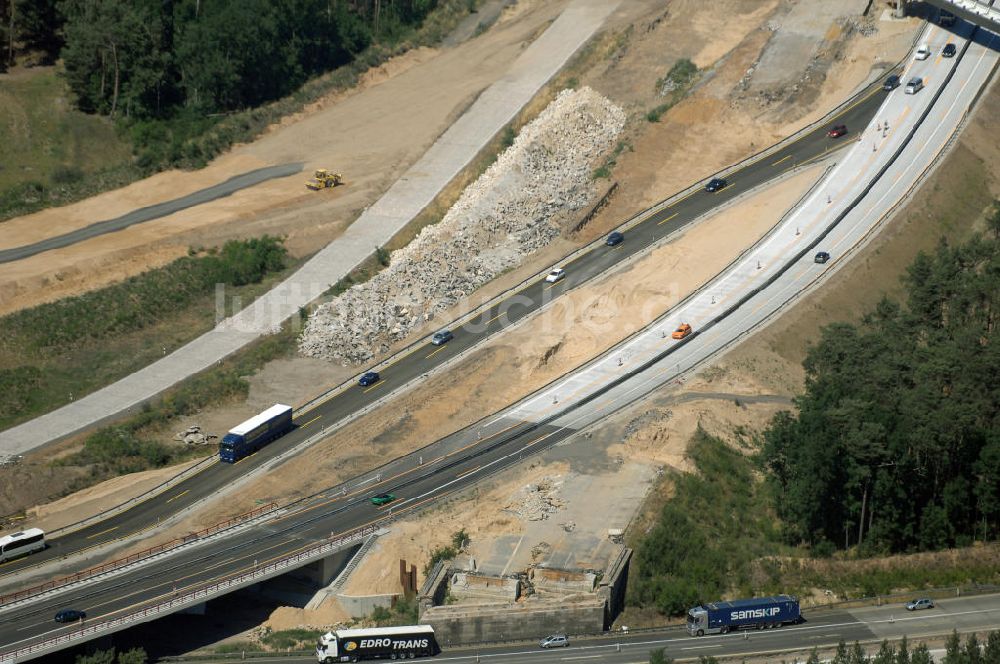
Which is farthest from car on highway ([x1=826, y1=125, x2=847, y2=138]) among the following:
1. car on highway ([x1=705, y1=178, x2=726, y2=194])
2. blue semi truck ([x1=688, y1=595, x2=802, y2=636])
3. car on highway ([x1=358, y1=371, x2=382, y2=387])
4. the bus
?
the bus

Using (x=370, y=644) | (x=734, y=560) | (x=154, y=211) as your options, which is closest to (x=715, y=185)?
(x=734, y=560)

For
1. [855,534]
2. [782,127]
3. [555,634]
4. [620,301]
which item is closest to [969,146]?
[782,127]

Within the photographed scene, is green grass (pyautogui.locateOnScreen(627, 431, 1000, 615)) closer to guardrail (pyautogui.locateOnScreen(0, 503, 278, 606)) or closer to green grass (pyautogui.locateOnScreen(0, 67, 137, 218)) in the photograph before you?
guardrail (pyautogui.locateOnScreen(0, 503, 278, 606))

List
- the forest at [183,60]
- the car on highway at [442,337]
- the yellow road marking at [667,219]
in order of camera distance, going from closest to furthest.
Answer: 1. the car on highway at [442,337]
2. the yellow road marking at [667,219]
3. the forest at [183,60]

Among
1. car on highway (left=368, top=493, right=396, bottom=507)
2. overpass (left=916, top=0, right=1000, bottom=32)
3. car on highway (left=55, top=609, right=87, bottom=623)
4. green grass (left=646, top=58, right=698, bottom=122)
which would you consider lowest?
car on highway (left=55, top=609, right=87, bottom=623)

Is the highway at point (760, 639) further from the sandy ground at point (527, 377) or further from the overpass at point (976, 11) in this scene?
the overpass at point (976, 11)

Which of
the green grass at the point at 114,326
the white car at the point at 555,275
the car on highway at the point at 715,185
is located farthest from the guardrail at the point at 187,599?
the car on highway at the point at 715,185

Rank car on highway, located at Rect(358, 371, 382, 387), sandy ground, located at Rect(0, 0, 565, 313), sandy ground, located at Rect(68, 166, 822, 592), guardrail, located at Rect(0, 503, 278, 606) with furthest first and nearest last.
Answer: sandy ground, located at Rect(0, 0, 565, 313) < car on highway, located at Rect(358, 371, 382, 387) < sandy ground, located at Rect(68, 166, 822, 592) < guardrail, located at Rect(0, 503, 278, 606)
